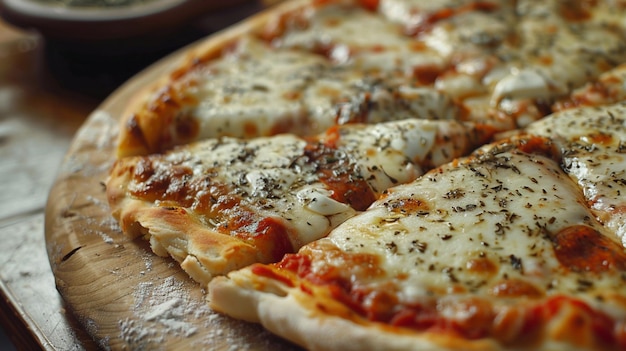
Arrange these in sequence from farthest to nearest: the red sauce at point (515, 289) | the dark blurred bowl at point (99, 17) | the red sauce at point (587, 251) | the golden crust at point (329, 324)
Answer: the dark blurred bowl at point (99, 17), the red sauce at point (587, 251), the red sauce at point (515, 289), the golden crust at point (329, 324)

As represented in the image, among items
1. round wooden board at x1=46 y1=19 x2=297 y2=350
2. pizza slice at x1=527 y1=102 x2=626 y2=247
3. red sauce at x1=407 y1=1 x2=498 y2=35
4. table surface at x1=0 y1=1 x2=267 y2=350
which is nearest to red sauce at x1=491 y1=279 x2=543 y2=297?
pizza slice at x1=527 y1=102 x2=626 y2=247

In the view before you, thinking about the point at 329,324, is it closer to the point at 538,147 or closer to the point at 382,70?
the point at 538,147

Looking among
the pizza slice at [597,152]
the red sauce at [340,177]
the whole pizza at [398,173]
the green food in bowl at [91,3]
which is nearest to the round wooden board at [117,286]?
the whole pizza at [398,173]

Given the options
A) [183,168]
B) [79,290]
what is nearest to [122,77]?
[183,168]

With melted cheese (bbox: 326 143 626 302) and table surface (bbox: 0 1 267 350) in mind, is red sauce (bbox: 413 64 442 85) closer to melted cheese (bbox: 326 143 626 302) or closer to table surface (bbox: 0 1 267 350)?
melted cheese (bbox: 326 143 626 302)

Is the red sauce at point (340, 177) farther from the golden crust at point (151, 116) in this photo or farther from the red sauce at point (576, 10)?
the red sauce at point (576, 10)

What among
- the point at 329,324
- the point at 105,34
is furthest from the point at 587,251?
the point at 105,34

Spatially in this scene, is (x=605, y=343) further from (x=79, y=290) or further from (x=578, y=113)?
(x=79, y=290)
